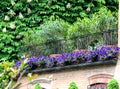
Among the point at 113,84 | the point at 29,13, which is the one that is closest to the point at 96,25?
the point at 113,84

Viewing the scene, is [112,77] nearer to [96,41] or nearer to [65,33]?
[96,41]

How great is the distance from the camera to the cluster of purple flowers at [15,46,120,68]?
11625 millimetres

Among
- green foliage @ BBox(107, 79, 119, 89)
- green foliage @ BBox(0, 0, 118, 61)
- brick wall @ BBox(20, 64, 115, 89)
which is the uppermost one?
green foliage @ BBox(0, 0, 118, 61)

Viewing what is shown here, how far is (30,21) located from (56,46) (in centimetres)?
451

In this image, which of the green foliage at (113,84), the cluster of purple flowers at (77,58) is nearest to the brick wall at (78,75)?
the cluster of purple flowers at (77,58)

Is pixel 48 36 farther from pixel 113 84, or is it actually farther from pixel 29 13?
pixel 113 84

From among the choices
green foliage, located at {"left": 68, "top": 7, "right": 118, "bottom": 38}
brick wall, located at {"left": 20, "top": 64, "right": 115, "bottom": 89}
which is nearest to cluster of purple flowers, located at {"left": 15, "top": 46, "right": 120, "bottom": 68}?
brick wall, located at {"left": 20, "top": 64, "right": 115, "bottom": 89}

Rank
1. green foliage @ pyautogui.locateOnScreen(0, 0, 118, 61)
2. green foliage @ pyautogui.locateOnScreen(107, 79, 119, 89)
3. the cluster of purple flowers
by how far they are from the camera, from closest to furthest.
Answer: green foliage @ pyautogui.locateOnScreen(107, 79, 119, 89), the cluster of purple flowers, green foliage @ pyautogui.locateOnScreen(0, 0, 118, 61)

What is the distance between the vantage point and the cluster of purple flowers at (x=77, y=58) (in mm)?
11625

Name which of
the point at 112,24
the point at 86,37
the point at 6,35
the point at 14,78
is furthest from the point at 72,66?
the point at 14,78

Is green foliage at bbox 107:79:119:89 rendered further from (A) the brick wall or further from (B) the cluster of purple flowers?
(B) the cluster of purple flowers

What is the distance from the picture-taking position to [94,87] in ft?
39.8

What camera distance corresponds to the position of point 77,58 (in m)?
12.6

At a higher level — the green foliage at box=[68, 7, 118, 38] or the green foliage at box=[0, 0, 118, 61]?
the green foliage at box=[0, 0, 118, 61]
